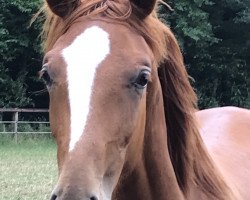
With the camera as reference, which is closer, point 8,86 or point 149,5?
point 149,5

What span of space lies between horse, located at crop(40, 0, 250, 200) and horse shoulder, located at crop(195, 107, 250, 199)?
0.27 m

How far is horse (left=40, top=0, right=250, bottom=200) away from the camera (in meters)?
2.10

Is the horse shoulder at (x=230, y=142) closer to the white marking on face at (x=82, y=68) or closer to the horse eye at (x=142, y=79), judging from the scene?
the horse eye at (x=142, y=79)

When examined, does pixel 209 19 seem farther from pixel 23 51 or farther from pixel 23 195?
pixel 23 195

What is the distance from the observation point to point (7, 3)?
21.1 m

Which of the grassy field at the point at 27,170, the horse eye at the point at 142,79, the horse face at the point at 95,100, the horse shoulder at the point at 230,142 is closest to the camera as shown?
the horse face at the point at 95,100

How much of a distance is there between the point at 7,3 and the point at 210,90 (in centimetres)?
783

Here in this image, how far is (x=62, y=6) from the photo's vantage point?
2.52 meters

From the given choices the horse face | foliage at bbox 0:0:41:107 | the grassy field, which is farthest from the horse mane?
foliage at bbox 0:0:41:107

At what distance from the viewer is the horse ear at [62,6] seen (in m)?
2.50

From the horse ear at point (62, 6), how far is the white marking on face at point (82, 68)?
0.24m

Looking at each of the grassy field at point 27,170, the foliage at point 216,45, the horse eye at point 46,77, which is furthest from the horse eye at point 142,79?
the foliage at point 216,45

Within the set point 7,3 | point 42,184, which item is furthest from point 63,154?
point 7,3

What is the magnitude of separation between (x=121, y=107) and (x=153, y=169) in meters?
0.48
